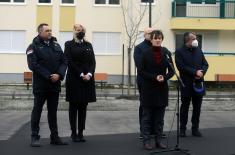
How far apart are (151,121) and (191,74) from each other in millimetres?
1579

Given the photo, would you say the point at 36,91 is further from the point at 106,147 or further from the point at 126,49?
the point at 126,49

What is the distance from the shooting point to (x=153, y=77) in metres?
10.1

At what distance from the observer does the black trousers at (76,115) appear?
10812 millimetres

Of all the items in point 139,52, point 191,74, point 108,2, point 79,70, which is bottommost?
point 191,74

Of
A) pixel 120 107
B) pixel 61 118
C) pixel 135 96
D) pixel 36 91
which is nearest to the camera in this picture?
pixel 36 91

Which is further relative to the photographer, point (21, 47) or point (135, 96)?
point (21, 47)

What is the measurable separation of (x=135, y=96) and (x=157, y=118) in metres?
15.1

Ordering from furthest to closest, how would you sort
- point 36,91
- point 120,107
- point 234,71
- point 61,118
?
point 234,71, point 120,107, point 61,118, point 36,91

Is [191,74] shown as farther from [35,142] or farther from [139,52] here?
[35,142]

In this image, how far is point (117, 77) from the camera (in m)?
35.9

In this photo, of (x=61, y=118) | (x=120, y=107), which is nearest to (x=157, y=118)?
(x=61, y=118)

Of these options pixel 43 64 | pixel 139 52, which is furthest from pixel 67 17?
pixel 43 64

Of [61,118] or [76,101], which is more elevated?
[76,101]

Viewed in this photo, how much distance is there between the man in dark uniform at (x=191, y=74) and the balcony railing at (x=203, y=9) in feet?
79.0
